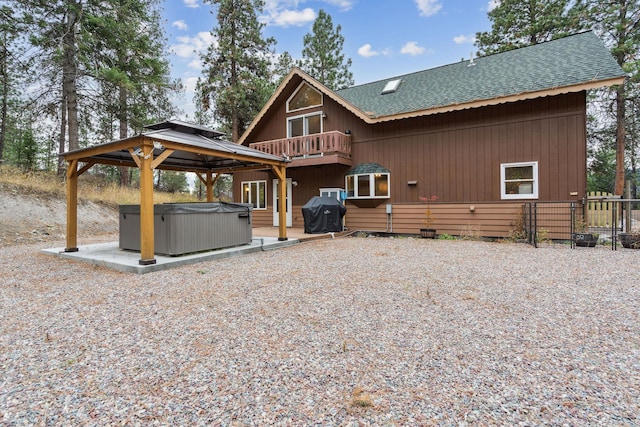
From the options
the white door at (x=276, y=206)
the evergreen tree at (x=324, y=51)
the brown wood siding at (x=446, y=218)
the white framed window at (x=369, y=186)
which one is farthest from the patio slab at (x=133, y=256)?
the evergreen tree at (x=324, y=51)

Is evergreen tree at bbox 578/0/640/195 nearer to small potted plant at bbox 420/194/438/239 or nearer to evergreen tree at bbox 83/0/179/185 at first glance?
small potted plant at bbox 420/194/438/239

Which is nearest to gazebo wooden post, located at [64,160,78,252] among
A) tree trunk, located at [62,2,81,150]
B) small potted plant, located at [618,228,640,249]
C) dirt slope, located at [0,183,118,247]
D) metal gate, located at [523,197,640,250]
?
dirt slope, located at [0,183,118,247]

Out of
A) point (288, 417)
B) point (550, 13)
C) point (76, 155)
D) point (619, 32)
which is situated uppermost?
point (550, 13)

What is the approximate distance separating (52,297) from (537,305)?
587cm

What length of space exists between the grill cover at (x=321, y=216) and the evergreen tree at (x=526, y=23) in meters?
14.6

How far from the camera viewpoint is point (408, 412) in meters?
1.76

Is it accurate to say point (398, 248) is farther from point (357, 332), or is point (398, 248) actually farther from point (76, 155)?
point (76, 155)

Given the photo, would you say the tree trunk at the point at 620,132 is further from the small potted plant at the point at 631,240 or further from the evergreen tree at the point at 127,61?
the evergreen tree at the point at 127,61

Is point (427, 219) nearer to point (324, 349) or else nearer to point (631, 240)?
point (631, 240)

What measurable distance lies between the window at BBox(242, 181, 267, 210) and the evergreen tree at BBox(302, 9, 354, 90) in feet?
39.1

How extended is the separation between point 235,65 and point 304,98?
7727 mm

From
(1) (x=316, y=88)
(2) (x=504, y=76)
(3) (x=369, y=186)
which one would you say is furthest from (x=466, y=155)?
(1) (x=316, y=88)

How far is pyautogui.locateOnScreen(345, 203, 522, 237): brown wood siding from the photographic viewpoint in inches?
357

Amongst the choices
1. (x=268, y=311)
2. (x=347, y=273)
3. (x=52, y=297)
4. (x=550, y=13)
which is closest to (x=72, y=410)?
(x=268, y=311)
